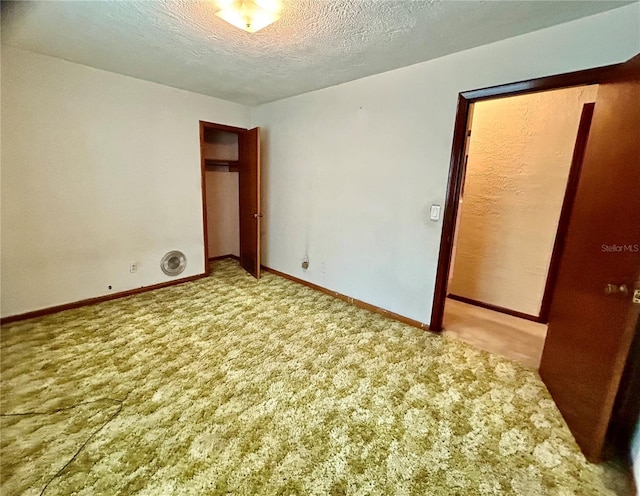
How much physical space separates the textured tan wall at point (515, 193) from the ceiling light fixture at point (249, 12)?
247 centimetres

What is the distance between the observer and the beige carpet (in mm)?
1315

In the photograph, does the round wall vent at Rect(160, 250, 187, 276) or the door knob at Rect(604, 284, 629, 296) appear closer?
the door knob at Rect(604, 284, 629, 296)

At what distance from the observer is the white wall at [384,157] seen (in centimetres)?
192

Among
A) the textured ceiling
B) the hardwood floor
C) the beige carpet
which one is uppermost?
the textured ceiling

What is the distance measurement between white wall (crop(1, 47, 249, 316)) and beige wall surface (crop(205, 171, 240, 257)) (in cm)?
93

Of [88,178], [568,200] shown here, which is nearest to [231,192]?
[88,178]

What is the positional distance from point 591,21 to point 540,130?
1232 mm

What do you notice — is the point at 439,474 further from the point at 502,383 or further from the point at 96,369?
the point at 96,369

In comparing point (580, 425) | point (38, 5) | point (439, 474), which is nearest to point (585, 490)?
point (580, 425)

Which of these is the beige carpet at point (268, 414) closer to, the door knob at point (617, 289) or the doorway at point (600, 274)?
the doorway at point (600, 274)

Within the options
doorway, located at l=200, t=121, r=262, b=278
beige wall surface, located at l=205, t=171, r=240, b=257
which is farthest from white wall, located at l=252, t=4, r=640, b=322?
beige wall surface, located at l=205, t=171, r=240, b=257

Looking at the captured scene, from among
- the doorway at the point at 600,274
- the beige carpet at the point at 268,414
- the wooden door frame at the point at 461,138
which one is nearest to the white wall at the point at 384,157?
the wooden door frame at the point at 461,138

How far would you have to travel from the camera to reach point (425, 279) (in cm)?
268

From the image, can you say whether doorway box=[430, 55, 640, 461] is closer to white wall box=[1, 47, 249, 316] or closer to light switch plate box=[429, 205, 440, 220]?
light switch plate box=[429, 205, 440, 220]
